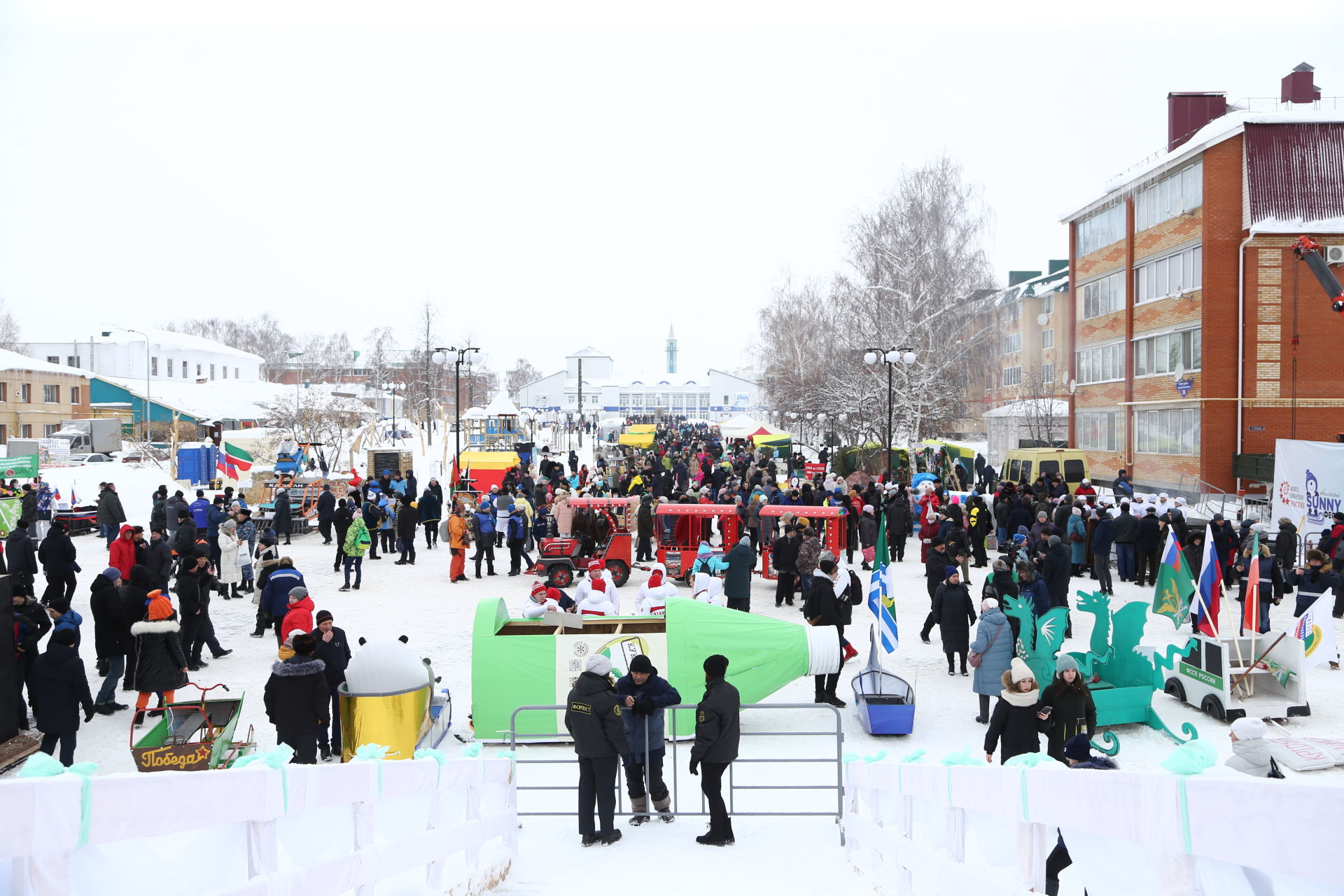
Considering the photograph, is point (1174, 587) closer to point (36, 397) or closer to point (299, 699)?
point (299, 699)

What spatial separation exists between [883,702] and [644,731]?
10.9 feet

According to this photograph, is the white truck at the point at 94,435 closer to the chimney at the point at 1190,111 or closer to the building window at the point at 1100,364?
the building window at the point at 1100,364

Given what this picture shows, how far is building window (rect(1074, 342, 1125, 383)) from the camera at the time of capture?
31.4 m

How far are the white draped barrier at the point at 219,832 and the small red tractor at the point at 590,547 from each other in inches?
464

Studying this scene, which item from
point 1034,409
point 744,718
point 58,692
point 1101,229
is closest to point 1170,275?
point 1101,229

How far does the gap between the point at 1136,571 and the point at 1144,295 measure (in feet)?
53.1

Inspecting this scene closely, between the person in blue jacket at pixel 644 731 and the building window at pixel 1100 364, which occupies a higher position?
the building window at pixel 1100 364

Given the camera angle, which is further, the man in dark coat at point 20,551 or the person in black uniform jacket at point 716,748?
the man in dark coat at point 20,551

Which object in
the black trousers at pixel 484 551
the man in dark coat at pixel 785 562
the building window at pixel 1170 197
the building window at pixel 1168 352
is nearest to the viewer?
the man in dark coat at pixel 785 562

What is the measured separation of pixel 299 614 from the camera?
375 inches

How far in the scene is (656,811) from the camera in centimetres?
689

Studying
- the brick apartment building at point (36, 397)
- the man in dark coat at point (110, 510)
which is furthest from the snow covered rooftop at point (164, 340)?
the man in dark coat at point (110, 510)

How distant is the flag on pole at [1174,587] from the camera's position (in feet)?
39.1

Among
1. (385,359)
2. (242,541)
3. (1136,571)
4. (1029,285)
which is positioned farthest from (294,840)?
(385,359)
